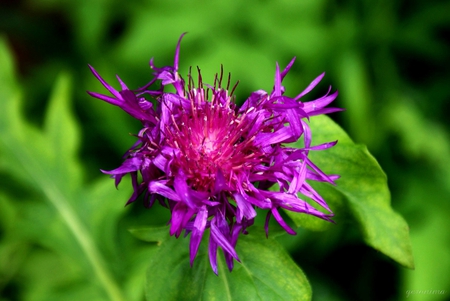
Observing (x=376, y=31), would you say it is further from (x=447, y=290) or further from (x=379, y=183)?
(x=379, y=183)

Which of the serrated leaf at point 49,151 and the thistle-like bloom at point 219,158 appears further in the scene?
the serrated leaf at point 49,151

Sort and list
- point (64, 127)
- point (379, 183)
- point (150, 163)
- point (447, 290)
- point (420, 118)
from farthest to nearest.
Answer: point (420, 118) → point (447, 290) → point (64, 127) → point (379, 183) → point (150, 163)

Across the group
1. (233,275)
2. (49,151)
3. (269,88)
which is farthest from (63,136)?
(233,275)

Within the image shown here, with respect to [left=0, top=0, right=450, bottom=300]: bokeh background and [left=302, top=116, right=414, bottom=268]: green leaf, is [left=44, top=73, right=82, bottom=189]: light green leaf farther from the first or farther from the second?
[left=302, top=116, right=414, bottom=268]: green leaf

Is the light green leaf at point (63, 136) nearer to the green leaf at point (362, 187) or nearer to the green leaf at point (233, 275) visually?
the green leaf at point (233, 275)

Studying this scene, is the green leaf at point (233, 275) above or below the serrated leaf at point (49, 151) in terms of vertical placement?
above

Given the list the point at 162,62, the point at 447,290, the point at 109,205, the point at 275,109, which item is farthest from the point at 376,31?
the point at 275,109

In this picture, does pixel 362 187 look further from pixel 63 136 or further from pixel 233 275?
pixel 63 136

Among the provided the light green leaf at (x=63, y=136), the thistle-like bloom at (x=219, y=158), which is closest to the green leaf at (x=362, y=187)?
the thistle-like bloom at (x=219, y=158)
